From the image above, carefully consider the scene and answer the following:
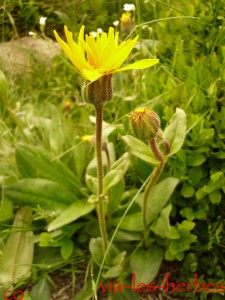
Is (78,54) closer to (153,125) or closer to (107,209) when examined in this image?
(153,125)

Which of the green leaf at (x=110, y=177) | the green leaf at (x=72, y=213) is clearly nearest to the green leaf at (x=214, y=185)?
the green leaf at (x=110, y=177)

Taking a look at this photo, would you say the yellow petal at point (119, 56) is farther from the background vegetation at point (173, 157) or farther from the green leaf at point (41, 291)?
the green leaf at point (41, 291)

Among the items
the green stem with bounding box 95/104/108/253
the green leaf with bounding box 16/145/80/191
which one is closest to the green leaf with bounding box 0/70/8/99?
the green leaf with bounding box 16/145/80/191

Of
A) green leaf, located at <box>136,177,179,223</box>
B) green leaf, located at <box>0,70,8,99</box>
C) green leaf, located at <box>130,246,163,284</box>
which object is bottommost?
green leaf, located at <box>130,246,163,284</box>

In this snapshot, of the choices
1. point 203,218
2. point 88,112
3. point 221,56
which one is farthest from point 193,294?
point 88,112

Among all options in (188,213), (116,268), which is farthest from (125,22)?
(116,268)

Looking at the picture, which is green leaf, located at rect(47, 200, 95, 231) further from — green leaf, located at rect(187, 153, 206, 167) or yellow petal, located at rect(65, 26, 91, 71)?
yellow petal, located at rect(65, 26, 91, 71)
